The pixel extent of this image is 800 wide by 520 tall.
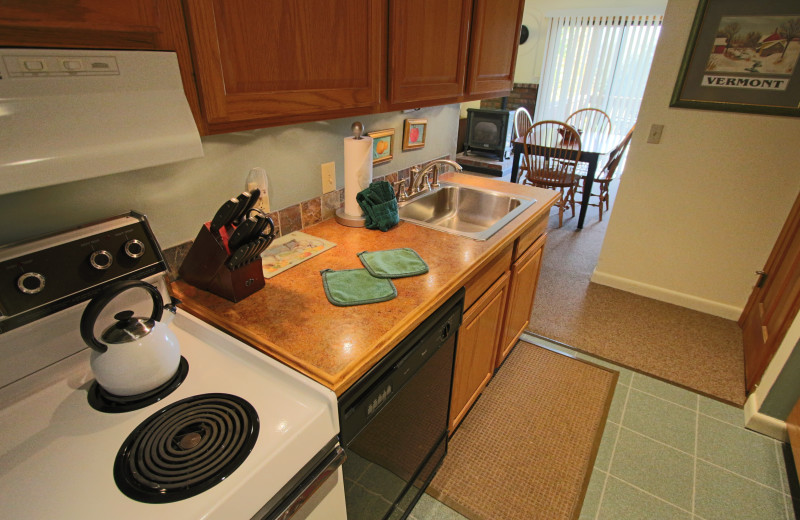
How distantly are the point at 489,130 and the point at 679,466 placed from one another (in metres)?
4.87

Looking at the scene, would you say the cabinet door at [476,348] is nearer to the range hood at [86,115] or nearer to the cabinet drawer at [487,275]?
the cabinet drawer at [487,275]

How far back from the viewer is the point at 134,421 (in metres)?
0.74

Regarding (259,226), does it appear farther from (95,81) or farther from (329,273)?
(95,81)

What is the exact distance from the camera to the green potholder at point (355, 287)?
108 cm

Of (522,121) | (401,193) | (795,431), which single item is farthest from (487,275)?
(522,121)

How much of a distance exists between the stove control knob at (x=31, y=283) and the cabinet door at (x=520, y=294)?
1.54m

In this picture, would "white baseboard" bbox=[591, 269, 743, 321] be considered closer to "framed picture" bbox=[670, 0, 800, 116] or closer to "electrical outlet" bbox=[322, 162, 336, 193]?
"framed picture" bbox=[670, 0, 800, 116]

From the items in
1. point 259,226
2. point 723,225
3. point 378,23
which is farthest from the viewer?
point 723,225

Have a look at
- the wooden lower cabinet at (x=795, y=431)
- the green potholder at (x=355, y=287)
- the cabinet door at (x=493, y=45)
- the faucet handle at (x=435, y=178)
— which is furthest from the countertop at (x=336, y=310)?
the wooden lower cabinet at (x=795, y=431)

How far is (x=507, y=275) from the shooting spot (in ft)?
5.57

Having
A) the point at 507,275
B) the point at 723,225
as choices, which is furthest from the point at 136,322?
the point at 723,225

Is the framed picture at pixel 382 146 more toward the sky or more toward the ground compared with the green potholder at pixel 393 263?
more toward the sky

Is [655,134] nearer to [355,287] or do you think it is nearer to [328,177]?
[328,177]

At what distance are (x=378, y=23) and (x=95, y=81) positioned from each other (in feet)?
2.58
